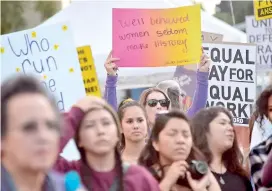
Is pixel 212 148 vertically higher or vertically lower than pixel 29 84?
lower

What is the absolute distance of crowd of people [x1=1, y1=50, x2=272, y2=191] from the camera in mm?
2072

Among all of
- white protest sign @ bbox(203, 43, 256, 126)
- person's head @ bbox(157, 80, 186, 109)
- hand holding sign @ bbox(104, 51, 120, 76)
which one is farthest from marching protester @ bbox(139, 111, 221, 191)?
white protest sign @ bbox(203, 43, 256, 126)

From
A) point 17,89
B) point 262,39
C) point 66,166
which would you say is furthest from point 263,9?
point 17,89

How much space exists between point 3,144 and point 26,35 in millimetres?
2808

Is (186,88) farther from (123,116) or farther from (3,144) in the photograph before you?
(3,144)

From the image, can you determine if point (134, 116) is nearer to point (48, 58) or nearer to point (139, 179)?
point (48, 58)

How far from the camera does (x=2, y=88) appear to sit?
2.13 metres

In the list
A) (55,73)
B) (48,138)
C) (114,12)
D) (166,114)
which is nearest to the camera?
(48,138)

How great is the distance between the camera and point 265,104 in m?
4.11

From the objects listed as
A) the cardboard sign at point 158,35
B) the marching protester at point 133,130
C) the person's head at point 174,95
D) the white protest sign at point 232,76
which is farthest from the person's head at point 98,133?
the white protest sign at point 232,76

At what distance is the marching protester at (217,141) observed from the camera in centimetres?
405

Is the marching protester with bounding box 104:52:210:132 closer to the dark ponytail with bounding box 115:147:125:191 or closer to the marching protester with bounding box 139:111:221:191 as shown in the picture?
the marching protester with bounding box 139:111:221:191

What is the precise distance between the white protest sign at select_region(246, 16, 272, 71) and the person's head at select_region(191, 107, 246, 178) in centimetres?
579

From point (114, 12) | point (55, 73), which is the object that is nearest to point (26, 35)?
point (55, 73)
